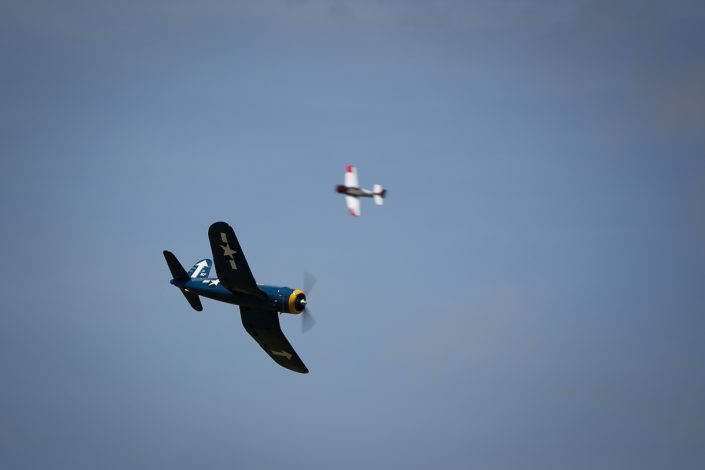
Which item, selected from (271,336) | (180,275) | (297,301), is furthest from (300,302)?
(180,275)

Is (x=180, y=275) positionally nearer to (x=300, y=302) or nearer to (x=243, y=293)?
(x=243, y=293)

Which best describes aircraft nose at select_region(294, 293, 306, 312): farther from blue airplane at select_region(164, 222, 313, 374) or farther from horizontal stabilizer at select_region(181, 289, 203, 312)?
horizontal stabilizer at select_region(181, 289, 203, 312)

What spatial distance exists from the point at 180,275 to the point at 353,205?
39.5 feet

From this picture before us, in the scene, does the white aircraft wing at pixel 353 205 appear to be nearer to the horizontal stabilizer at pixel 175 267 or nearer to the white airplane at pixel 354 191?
the white airplane at pixel 354 191

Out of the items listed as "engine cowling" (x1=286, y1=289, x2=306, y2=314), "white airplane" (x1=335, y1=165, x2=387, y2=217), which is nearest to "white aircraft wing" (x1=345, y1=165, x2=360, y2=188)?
"white airplane" (x1=335, y1=165, x2=387, y2=217)

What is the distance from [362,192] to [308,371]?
478 inches

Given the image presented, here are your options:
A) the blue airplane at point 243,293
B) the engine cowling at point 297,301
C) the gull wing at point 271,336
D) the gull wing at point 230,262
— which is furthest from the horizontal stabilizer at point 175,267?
the engine cowling at point 297,301

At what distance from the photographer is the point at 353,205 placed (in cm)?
4866

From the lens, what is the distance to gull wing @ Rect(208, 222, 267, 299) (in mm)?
35656

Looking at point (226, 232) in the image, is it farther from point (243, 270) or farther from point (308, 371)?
point (308, 371)

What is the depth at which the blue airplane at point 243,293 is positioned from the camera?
36344mm

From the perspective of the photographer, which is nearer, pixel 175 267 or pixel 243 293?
pixel 243 293

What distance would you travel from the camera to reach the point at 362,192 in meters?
49.4

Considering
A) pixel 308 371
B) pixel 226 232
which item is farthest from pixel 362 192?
pixel 226 232
